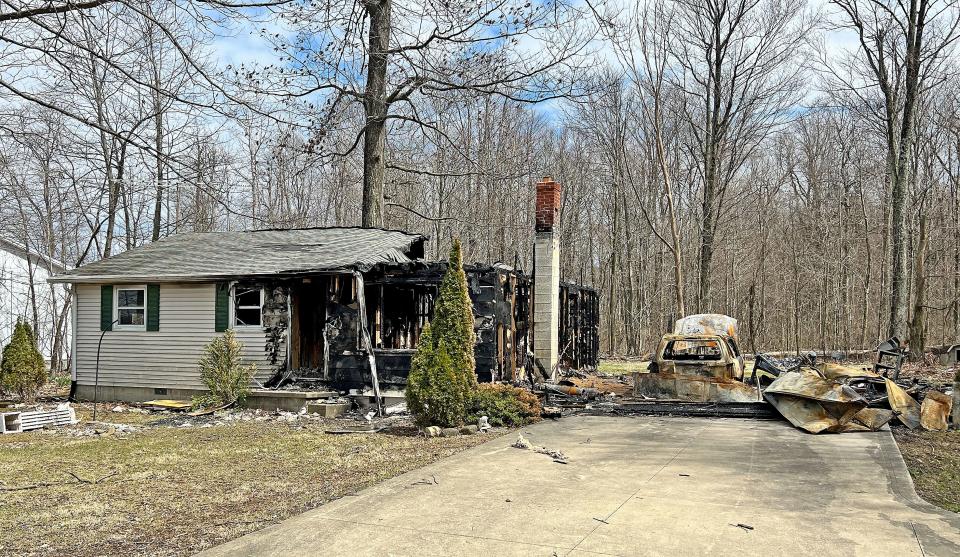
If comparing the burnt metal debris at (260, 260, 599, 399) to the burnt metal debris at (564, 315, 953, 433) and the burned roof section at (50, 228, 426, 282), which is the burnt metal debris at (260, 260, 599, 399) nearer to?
the burned roof section at (50, 228, 426, 282)

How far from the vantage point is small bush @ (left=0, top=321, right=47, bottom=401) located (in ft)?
53.3

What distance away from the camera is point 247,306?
1568cm

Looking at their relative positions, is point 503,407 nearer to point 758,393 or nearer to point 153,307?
point 758,393

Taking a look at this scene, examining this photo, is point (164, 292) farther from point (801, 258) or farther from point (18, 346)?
point (801, 258)

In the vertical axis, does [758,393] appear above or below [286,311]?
below

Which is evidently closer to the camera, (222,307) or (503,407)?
(503,407)

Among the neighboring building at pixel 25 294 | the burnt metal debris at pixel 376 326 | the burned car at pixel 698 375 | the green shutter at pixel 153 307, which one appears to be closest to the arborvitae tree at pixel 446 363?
the burnt metal debris at pixel 376 326

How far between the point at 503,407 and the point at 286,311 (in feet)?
20.4

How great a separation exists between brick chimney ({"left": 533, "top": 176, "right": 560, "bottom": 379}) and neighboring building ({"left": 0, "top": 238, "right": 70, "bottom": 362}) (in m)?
21.9

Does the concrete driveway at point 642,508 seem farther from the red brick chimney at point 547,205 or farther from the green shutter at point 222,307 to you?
the green shutter at point 222,307

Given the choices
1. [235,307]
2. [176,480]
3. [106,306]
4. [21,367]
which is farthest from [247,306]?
[176,480]

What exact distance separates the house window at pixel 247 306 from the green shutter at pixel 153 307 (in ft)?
7.04

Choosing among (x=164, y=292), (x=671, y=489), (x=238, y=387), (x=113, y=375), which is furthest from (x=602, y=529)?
(x=113, y=375)

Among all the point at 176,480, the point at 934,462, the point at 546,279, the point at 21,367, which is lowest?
the point at 176,480
